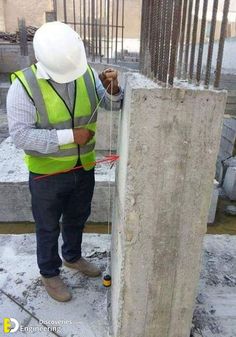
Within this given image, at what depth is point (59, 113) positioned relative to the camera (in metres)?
2.27

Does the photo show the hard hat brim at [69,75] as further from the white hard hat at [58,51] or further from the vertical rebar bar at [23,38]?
the vertical rebar bar at [23,38]

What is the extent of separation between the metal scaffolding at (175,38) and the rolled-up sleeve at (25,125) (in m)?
0.75

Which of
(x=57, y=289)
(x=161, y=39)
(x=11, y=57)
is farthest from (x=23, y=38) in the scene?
(x=161, y=39)

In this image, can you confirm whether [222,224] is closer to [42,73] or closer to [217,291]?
[217,291]

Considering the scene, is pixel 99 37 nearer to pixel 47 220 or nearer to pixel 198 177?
pixel 47 220

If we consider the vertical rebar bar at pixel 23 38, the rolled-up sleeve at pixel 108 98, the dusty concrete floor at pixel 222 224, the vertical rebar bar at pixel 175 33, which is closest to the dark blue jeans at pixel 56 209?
the rolled-up sleeve at pixel 108 98

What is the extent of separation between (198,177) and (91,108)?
94 cm

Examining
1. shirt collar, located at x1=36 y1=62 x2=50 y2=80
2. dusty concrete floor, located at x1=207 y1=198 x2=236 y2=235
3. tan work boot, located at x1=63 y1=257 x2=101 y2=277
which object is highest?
shirt collar, located at x1=36 y1=62 x2=50 y2=80

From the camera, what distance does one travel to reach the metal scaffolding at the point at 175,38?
176 centimetres

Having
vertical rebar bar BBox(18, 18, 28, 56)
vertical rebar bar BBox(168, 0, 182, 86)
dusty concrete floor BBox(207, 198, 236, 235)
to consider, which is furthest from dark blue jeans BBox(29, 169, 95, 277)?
vertical rebar bar BBox(18, 18, 28, 56)

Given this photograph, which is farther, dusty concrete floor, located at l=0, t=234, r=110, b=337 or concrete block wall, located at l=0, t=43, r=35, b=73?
concrete block wall, located at l=0, t=43, r=35, b=73

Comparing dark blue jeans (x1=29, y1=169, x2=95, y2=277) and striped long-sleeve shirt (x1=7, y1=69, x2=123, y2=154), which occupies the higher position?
striped long-sleeve shirt (x1=7, y1=69, x2=123, y2=154)

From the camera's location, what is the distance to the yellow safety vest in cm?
222

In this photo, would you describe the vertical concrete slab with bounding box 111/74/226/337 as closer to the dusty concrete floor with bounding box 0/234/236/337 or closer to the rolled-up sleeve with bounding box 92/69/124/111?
→ the rolled-up sleeve with bounding box 92/69/124/111
